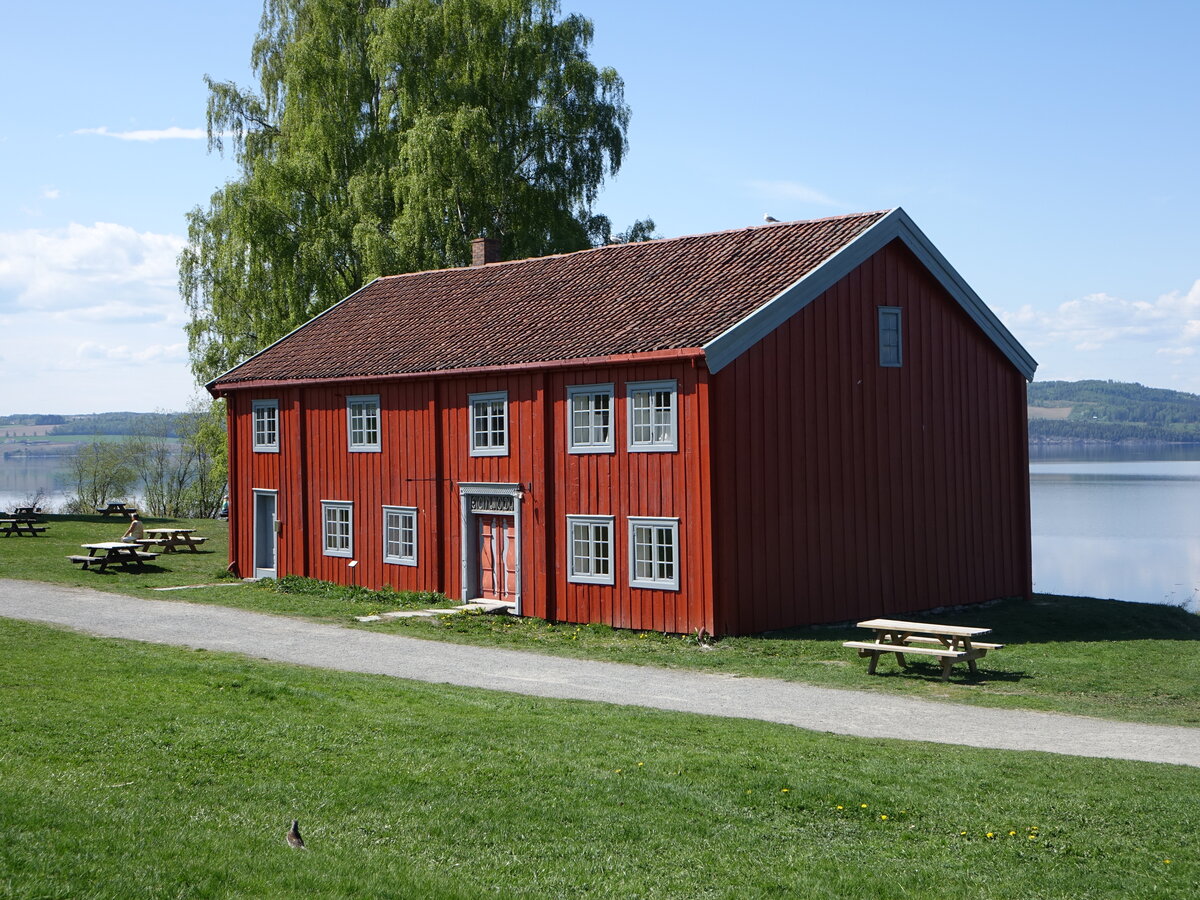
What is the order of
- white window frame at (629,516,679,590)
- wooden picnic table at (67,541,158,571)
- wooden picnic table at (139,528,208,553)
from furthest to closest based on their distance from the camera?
wooden picnic table at (139,528,208,553) < wooden picnic table at (67,541,158,571) < white window frame at (629,516,679,590)

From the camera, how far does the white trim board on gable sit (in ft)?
69.8

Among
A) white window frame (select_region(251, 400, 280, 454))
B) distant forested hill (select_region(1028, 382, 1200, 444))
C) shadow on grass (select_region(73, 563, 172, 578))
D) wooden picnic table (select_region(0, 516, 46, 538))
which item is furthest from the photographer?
distant forested hill (select_region(1028, 382, 1200, 444))

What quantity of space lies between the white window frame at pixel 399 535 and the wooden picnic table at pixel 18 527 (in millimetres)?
18660

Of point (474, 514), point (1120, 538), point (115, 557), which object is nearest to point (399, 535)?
point (474, 514)

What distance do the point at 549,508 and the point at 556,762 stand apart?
43.2ft

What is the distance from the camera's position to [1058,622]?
77.9ft

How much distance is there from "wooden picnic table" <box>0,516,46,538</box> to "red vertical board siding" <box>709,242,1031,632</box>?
27986 mm

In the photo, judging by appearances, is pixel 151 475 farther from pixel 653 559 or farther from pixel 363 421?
pixel 653 559

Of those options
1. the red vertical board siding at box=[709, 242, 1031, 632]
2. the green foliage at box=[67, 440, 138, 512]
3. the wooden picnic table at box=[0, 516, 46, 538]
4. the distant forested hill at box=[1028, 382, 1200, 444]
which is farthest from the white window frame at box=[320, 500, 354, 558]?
the distant forested hill at box=[1028, 382, 1200, 444]

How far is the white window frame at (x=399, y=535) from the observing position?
26938mm

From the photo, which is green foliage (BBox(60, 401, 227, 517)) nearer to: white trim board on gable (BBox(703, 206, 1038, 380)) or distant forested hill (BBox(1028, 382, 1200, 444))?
white trim board on gable (BBox(703, 206, 1038, 380))

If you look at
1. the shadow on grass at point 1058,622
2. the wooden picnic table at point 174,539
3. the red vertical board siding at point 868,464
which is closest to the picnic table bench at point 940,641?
the shadow on grass at point 1058,622

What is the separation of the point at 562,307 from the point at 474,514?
4.47 metres

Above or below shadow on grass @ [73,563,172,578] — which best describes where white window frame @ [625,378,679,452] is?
above
